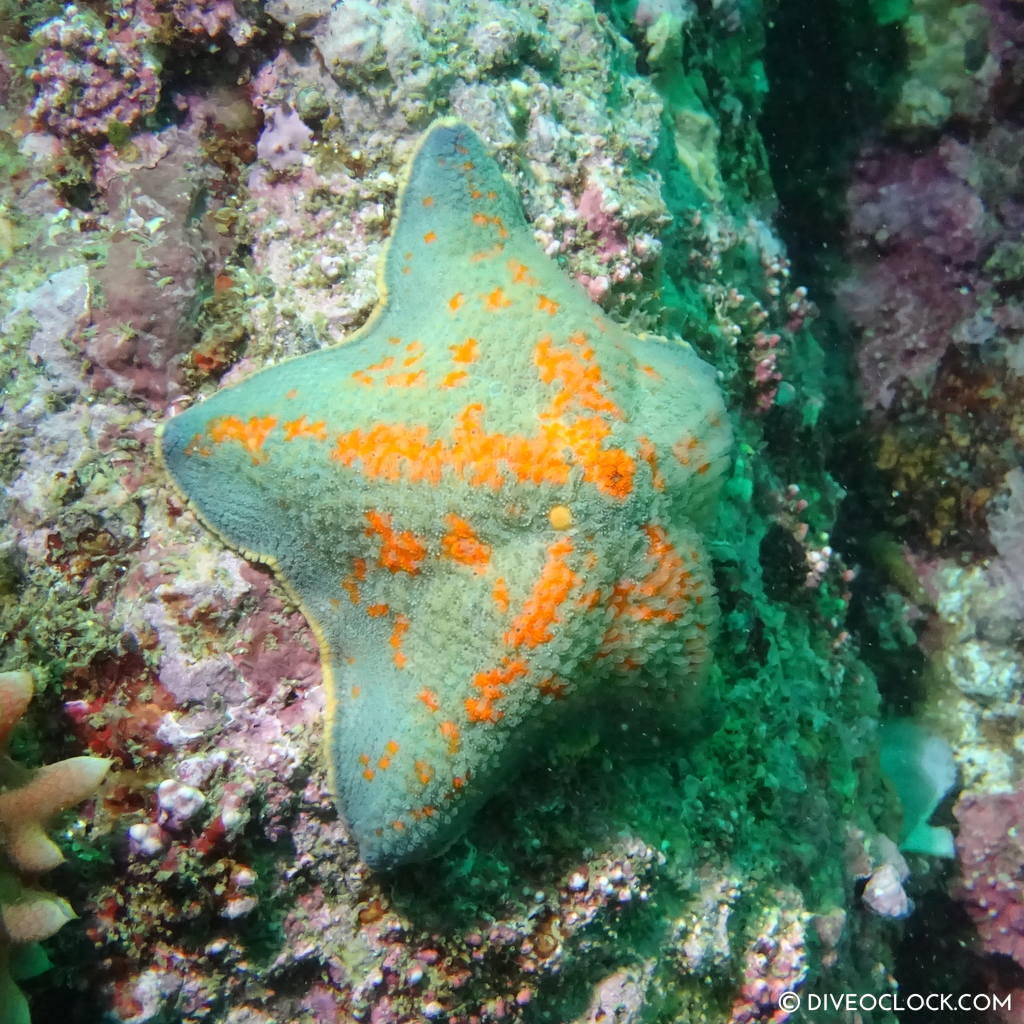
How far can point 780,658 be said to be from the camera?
440 cm

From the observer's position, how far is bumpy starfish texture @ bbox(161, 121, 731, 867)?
2.76 m

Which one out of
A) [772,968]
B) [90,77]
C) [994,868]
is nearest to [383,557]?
[90,77]

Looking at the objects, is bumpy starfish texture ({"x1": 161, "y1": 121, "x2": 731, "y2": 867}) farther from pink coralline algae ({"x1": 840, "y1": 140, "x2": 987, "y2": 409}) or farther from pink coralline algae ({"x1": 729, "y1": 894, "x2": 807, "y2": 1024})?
pink coralline algae ({"x1": 840, "y1": 140, "x2": 987, "y2": 409})

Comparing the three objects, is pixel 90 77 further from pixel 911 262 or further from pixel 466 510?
pixel 911 262

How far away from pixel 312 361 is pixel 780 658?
307 centimetres

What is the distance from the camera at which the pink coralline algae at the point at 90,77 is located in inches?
143

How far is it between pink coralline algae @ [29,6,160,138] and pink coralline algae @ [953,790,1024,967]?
25.4ft

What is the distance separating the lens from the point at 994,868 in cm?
630

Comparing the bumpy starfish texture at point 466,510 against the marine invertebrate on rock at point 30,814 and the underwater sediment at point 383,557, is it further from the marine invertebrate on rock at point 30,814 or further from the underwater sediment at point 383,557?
the marine invertebrate on rock at point 30,814

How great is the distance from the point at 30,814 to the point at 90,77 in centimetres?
334

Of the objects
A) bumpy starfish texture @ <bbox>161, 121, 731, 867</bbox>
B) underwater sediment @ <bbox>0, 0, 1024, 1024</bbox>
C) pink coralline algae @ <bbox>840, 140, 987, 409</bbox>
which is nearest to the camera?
bumpy starfish texture @ <bbox>161, 121, 731, 867</bbox>

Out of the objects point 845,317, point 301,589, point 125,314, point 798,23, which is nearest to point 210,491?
point 301,589

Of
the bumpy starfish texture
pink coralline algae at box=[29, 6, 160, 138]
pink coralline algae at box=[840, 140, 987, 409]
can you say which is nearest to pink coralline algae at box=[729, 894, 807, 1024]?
the bumpy starfish texture

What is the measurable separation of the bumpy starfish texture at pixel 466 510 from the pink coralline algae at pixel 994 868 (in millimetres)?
4892
